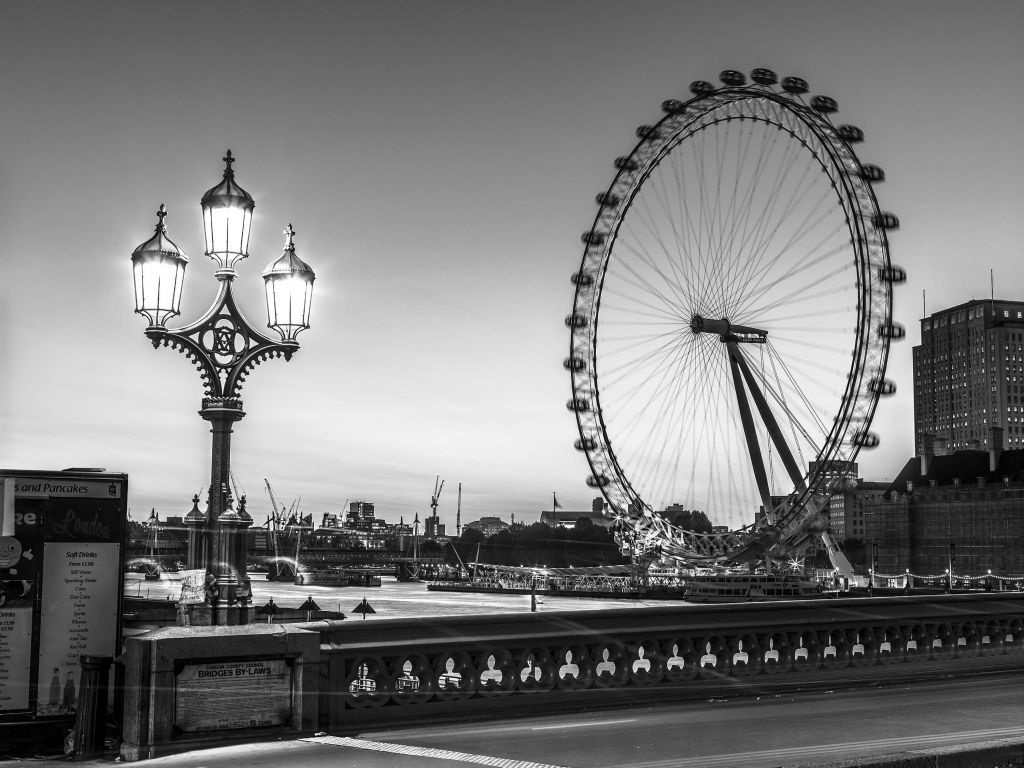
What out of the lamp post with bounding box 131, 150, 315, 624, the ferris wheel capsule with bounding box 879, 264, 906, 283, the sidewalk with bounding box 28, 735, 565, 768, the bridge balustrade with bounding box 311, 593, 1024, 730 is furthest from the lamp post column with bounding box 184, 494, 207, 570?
the ferris wheel capsule with bounding box 879, 264, 906, 283

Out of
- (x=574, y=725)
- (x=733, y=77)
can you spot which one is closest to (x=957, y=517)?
(x=733, y=77)

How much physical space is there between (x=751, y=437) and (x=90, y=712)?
62.5 m

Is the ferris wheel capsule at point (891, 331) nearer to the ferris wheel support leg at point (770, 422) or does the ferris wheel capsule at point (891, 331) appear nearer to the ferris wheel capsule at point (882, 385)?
the ferris wheel capsule at point (882, 385)

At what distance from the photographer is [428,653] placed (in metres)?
12.8

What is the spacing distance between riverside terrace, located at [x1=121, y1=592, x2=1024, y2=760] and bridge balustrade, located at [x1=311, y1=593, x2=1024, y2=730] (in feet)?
0.06

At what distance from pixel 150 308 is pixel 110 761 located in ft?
17.3

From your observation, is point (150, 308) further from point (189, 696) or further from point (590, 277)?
point (590, 277)

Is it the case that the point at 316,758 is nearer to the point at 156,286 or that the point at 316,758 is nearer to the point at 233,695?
the point at 233,695

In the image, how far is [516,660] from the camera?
13461 millimetres

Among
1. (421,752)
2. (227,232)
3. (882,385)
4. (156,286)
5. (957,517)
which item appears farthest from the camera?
(957,517)

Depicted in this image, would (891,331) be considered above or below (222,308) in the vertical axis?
above

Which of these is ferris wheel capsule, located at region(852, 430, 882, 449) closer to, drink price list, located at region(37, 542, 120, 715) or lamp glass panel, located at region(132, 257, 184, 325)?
lamp glass panel, located at region(132, 257, 184, 325)

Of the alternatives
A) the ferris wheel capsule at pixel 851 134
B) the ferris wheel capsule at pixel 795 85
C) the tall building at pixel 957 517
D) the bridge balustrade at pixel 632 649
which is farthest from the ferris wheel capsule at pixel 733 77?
the tall building at pixel 957 517

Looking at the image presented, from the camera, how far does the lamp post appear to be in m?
13.2
